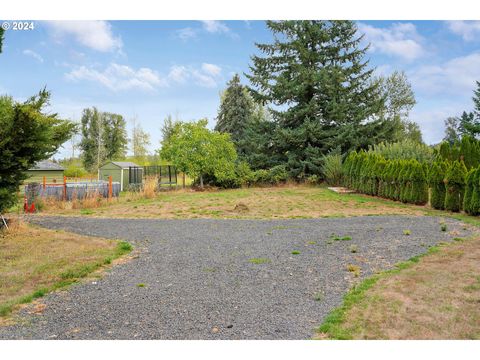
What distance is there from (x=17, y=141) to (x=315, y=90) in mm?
16773

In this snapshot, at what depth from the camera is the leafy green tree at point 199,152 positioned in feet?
59.2

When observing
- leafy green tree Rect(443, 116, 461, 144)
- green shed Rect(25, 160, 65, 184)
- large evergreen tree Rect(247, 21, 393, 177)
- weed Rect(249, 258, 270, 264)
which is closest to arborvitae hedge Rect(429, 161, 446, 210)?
weed Rect(249, 258, 270, 264)

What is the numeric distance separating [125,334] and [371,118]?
21.0 metres

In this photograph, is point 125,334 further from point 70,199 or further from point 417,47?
point 70,199

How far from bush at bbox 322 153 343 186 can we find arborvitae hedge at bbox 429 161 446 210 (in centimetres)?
771

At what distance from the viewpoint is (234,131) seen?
101 feet

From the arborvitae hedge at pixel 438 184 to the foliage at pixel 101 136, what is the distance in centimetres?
2927

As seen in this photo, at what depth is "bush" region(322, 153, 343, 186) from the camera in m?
17.9

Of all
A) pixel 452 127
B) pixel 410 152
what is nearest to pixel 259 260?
pixel 410 152

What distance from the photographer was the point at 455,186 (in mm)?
9445
